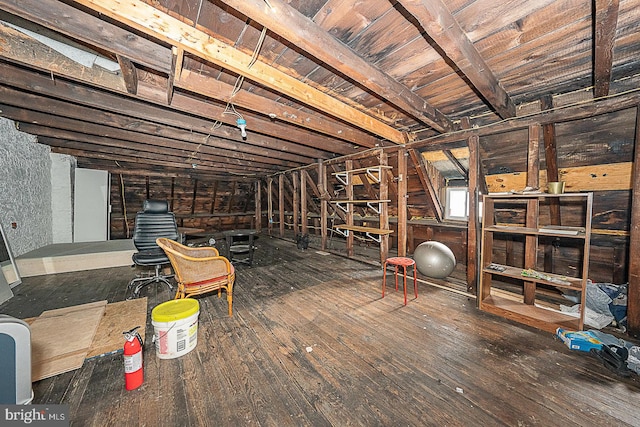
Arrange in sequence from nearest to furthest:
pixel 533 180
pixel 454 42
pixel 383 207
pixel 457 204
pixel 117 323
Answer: pixel 454 42
pixel 117 323
pixel 533 180
pixel 383 207
pixel 457 204

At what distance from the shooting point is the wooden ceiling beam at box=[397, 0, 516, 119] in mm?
1238

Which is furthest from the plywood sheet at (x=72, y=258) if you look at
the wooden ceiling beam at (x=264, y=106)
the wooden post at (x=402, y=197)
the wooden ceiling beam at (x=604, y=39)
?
the wooden ceiling beam at (x=604, y=39)

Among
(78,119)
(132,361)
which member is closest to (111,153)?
(78,119)

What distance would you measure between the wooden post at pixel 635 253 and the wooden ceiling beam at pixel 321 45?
6.30 feet

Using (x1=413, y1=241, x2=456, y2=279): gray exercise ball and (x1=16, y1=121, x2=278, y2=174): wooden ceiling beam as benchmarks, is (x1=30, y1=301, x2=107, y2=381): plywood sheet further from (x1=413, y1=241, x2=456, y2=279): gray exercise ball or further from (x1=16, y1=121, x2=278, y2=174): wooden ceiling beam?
(x1=413, y1=241, x2=456, y2=279): gray exercise ball

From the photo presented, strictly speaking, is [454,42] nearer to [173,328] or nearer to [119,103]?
[173,328]

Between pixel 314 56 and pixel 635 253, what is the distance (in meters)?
3.18

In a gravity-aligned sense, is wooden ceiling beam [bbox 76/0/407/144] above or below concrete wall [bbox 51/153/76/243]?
above

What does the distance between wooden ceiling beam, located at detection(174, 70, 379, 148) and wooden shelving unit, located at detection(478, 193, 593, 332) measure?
6.62 feet

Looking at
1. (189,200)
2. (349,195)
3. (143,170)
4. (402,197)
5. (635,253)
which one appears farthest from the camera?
(189,200)

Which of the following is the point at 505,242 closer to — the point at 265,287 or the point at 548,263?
the point at 548,263

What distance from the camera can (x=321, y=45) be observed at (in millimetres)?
1503

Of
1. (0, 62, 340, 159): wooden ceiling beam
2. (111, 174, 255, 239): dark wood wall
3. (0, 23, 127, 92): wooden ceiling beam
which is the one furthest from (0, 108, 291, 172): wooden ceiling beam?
(111, 174, 255, 239): dark wood wall

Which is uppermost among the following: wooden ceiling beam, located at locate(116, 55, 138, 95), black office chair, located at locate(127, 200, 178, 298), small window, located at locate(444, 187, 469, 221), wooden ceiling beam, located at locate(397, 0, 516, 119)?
wooden ceiling beam, located at locate(116, 55, 138, 95)
